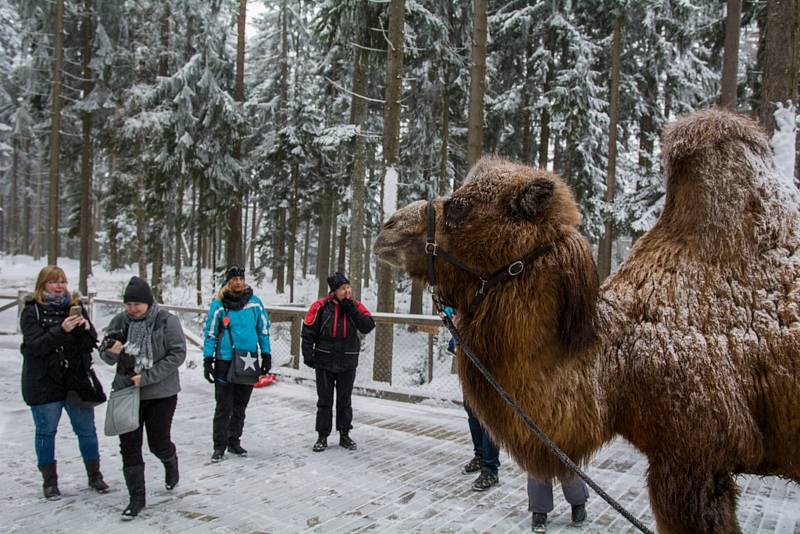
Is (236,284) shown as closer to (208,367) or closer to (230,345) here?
(230,345)

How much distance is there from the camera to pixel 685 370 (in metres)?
2.13

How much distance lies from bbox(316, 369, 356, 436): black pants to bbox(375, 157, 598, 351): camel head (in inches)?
178

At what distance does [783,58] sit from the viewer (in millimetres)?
7500

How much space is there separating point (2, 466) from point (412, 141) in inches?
632

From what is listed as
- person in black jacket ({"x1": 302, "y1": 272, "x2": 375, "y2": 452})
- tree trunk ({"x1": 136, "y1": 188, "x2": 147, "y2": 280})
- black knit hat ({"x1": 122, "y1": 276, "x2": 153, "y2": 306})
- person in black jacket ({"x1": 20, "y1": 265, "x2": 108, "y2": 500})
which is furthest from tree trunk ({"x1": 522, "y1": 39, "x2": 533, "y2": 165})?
tree trunk ({"x1": 136, "y1": 188, "x2": 147, "y2": 280})

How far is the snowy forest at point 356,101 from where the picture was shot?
49.6 feet

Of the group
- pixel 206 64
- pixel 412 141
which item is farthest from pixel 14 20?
pixel 412 141

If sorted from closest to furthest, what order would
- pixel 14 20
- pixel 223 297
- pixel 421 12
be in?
pixel 223 297, pixel 421 12, pixel 14 20

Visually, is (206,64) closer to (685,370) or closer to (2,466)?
(2,466)

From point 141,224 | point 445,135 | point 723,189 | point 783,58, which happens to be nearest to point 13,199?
point 141,224

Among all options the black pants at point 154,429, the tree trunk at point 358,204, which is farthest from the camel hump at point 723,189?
the tree trunk at point 358,204

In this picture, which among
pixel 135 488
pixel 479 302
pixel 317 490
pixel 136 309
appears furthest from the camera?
pixel 317 490

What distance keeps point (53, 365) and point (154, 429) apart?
109 cm

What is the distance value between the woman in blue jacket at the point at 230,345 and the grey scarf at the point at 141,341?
4.61ft
